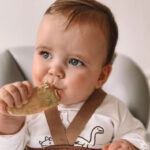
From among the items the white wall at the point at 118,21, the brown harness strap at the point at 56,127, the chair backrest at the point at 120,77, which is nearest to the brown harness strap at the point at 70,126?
the brown harness strap at the point at 56,127

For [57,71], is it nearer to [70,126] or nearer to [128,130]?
[70,126]

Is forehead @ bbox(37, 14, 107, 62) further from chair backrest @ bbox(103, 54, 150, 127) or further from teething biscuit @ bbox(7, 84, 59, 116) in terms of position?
chair backrest @ bbox(103, 54, 150, 127)

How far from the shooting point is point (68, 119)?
90 cm

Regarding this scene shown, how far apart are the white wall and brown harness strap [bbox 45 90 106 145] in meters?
0.63

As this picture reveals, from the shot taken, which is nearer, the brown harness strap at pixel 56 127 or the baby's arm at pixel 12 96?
the baby's arm at pixel 12 96

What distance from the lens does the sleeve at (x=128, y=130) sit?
0.88 m

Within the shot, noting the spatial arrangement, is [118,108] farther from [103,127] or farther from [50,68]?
[50,68]

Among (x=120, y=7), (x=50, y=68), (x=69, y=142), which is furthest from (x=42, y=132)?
(x=120, y=7)

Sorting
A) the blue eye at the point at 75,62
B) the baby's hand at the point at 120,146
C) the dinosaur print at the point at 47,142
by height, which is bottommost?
the dinosaur print at the point at 47,142

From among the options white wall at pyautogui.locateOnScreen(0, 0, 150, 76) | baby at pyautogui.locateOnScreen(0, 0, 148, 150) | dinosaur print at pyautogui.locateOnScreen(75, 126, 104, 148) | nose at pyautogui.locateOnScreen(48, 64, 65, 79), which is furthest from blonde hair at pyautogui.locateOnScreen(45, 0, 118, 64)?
white wall at pyautogui.locateOnScreen(0, 0, 150, 76)

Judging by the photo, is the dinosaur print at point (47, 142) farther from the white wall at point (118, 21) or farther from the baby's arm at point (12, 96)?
the white wall at point (118, 21)

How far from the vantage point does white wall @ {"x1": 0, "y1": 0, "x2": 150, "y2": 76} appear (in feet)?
4.63

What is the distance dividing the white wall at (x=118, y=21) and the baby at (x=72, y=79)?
23.0 inches

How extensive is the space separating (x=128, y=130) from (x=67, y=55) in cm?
29
